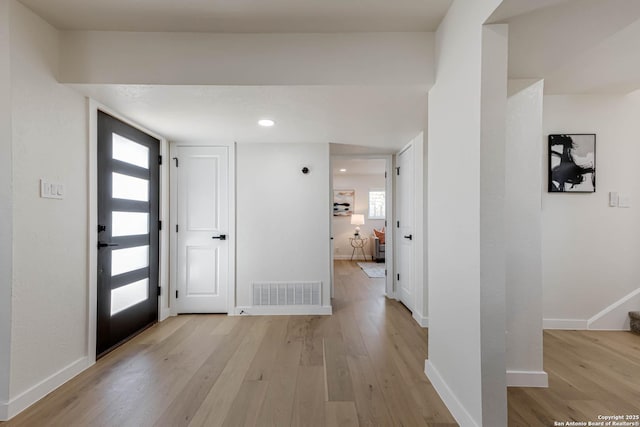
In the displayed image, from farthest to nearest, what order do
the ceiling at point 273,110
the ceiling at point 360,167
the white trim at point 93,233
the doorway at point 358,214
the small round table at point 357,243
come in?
the small round table at point 357,243, the doorway at point 358,214, the ceiling at point 360,167, the white trim at point 93,233, the ceiling at point 273,110

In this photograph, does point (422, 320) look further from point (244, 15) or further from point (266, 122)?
point (244, 15)

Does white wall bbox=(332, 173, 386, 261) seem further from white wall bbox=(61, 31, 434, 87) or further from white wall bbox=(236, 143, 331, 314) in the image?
white wall bbox=(61, 31, 434, 87)

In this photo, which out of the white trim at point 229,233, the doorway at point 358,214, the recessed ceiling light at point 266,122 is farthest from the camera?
the doorway at point 358,214

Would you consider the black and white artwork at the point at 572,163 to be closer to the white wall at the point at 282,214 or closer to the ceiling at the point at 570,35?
the ceiling at the point at 570,35

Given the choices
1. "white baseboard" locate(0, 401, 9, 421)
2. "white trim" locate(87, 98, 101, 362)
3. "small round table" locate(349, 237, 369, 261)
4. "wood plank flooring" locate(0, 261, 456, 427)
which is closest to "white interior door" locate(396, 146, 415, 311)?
"wood plank flooring" locate(0, 261, 456, 427)

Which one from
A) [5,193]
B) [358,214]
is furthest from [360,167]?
[5,193]

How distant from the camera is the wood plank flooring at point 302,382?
166 centimetres

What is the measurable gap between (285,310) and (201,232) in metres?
1.38

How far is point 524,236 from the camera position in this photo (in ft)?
6.31

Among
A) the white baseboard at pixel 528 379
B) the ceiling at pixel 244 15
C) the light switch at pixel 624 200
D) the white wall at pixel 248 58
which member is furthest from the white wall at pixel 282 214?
the light switch at pixel 624 200

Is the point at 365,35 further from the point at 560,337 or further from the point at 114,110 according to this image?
the point at 560,337

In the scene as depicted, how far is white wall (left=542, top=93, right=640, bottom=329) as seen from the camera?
2.85 metres

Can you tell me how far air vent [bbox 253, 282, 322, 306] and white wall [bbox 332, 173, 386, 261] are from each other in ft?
14.7

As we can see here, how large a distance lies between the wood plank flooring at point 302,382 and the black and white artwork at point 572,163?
4.64ft
